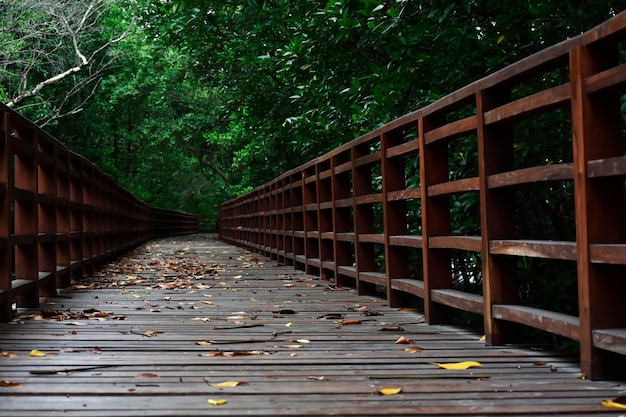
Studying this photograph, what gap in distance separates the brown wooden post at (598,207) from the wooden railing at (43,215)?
11.6ft

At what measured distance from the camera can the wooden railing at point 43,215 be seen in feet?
16.7

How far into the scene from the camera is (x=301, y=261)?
1011 cm

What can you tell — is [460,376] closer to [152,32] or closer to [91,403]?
[91,403]

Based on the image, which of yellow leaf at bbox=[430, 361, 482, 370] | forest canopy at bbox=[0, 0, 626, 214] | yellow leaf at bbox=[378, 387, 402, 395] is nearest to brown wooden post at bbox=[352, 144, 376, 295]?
forest canopy at bbox=[0, 0, 626, 214]

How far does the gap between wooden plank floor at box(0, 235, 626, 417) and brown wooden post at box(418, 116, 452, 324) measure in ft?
0.53

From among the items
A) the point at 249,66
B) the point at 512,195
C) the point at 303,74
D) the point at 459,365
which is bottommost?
the point at 459,365

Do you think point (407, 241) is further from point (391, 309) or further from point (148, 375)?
point (148, 375)

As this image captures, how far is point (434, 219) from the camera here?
499 cm

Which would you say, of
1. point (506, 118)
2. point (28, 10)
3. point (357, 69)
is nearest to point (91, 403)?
point (506, 118)

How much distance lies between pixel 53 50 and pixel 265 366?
2255 cm

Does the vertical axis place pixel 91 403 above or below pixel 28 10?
below

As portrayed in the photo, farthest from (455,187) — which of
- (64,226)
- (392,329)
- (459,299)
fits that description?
(64,226)

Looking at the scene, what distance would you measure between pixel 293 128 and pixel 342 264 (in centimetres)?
476

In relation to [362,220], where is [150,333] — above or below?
below
